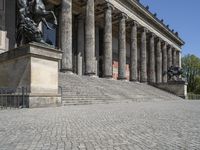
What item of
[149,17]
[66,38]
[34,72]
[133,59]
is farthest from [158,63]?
[34,72]

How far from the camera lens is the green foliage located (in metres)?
88.0

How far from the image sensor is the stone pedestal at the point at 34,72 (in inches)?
570

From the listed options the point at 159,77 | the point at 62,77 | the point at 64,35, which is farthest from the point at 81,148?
the point at 159,77

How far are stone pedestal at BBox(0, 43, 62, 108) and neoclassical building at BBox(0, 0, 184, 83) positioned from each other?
10.8m

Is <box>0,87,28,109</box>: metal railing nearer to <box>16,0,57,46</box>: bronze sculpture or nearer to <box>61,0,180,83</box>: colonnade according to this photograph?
<box>16,0,57,46</box>: bronze sculpture

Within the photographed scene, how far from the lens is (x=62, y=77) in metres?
24.0

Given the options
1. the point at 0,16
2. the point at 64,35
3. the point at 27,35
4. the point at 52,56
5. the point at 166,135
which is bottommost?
the point at 166,135

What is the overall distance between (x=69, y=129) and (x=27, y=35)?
9.21 metres

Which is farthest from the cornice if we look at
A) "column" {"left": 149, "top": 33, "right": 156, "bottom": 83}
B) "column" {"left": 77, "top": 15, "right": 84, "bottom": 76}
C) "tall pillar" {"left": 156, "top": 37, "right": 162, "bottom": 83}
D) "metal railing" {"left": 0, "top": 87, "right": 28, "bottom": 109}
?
"metal railing" {"left": 0, "top": 87, "right": 28, "bottom": 109}

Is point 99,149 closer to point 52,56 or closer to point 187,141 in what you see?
point 187,141

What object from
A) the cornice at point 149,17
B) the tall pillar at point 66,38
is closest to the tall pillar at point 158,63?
the cornice at point 149,17

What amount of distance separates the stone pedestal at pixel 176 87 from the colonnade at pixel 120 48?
308 cm

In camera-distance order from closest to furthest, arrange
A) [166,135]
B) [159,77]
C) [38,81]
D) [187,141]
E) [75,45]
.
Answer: [187,141] < [166,135] < [38,81] < [75,45] < [159,77]

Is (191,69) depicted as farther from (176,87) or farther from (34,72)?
(34,72)
